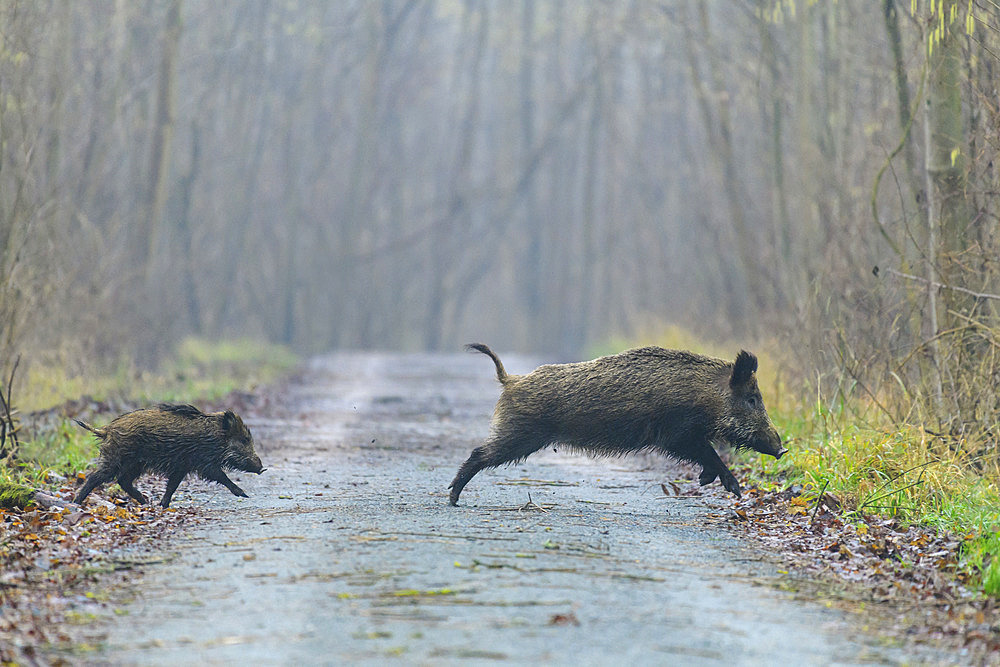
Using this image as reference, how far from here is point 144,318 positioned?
76.0 feet

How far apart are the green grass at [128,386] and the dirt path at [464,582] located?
49.1 inches

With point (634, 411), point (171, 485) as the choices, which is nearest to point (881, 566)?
point (634, 411)

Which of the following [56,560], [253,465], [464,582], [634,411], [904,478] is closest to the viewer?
[464,582]

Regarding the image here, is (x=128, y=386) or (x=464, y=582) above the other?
(x=464, y=582)

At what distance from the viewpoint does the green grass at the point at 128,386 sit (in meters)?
10.4

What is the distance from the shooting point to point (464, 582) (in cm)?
618

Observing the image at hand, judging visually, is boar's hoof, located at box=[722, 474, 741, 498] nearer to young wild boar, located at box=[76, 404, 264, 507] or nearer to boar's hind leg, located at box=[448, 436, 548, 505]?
boar's hind leg, located at box=[448, 436, 548, 505]

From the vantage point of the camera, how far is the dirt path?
5113 millimetres

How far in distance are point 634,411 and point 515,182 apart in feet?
124

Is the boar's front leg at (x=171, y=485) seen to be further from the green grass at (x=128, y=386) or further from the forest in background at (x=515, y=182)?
the forest in background at (x=515, y=182)

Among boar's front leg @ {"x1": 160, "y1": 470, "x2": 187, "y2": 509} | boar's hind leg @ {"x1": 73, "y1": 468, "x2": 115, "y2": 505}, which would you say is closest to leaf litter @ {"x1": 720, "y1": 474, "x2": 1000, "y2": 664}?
boar's front leg @ {"x1": 160, "y1": 470, "x2": 187, "y2": 509}

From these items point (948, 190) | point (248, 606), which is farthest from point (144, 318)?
point (248, 606)

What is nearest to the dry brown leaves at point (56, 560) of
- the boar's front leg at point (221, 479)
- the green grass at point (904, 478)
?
the boar's front leg at point (221, 479)

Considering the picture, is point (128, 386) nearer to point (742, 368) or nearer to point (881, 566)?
point (742, 368)
